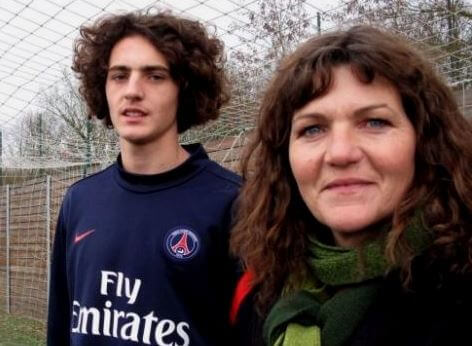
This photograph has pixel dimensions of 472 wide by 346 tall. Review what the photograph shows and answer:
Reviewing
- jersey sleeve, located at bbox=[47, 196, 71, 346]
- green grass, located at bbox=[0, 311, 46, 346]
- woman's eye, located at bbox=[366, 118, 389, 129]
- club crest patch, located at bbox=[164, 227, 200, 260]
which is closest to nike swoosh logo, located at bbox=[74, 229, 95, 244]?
jersey sleeve, located at bbox=[47, 196, 71, 346]

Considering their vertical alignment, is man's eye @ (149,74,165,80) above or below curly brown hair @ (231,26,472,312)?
above

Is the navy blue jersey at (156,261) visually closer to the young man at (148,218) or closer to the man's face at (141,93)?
the young man at (148,218)

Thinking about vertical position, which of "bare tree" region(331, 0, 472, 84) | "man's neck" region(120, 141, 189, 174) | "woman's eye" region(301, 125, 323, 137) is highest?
"bare tree" region(331, 0, 472, 84)

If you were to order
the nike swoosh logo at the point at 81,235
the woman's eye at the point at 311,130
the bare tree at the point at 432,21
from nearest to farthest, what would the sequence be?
the woman's eye at the point at 311,130 < the nike swoosh logo at the point at 81,235 < the bare tree at the point at 432,21

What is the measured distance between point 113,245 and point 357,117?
1040mm

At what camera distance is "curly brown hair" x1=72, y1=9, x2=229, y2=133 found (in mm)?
2377

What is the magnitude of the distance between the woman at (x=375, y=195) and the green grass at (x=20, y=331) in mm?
6987

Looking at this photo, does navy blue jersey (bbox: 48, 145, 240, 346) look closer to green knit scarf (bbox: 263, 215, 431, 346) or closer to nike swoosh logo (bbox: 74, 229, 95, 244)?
nike swoosh logo (bbox: 74, 229, 95, 244)

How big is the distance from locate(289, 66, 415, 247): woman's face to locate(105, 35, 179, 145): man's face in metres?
0.87

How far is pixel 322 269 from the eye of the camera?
58.2 inches

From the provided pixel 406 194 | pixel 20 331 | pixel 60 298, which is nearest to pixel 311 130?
pixel 406 194

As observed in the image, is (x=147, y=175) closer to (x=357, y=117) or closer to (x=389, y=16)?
(x=357, y=117)

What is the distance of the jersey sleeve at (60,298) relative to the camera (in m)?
2.40

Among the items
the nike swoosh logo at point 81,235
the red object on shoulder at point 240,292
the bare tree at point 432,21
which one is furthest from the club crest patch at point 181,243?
the bare tree at point 432,21
